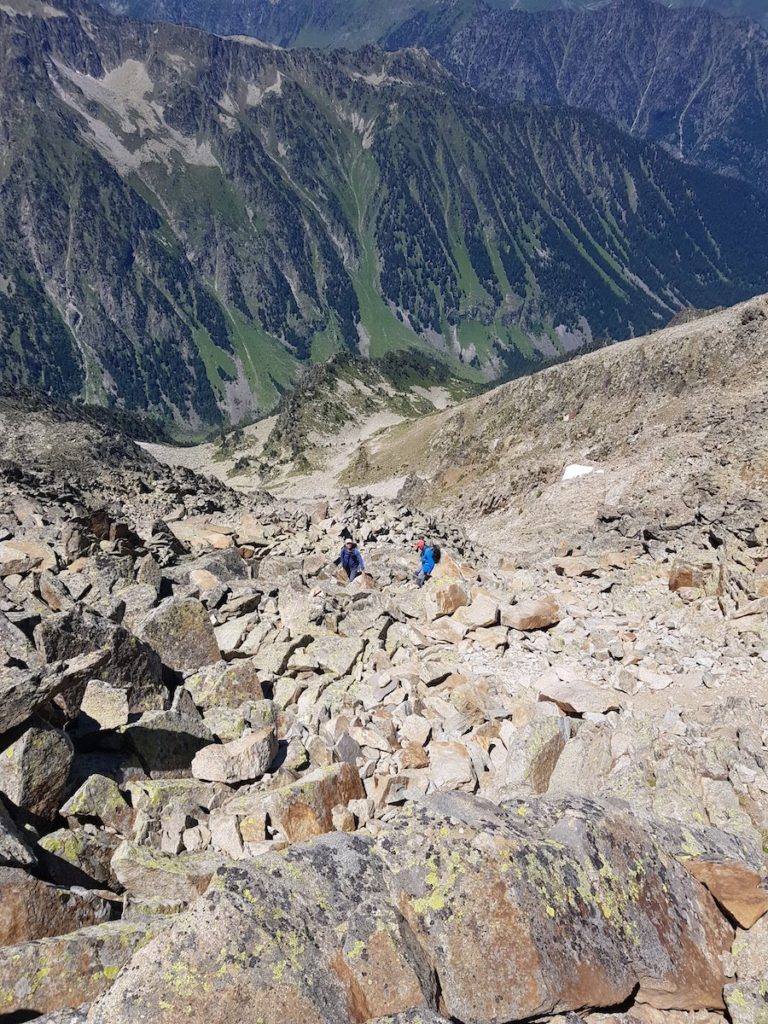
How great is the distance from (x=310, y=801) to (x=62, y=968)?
395cm

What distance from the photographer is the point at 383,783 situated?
35.0 feet

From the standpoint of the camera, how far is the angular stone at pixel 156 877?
8055 millimetres

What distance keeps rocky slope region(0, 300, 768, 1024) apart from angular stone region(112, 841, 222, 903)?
0.11 feet

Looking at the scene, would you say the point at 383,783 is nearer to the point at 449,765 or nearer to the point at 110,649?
the point at 449,765

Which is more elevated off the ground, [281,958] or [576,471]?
[281,958]

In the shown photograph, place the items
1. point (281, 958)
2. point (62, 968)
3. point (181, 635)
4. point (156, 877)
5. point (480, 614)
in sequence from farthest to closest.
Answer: point (480, 614) < point (181, 635) < point (156, 877) < point (62, 968) < point (281, 958)

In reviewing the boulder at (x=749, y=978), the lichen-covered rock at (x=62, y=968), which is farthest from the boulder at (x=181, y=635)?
the boulder at (x=749, y=978)

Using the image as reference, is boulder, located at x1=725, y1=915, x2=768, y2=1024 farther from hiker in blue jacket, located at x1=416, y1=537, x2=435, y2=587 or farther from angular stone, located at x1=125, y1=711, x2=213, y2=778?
hiker in blue jacket, located at x1=416, y1=537, x2=435, y2=587

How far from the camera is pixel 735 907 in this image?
730cm

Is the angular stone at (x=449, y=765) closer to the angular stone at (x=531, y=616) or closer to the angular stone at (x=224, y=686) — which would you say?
the angular stone at (x=224, y=686)

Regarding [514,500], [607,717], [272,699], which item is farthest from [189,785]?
[514,500]

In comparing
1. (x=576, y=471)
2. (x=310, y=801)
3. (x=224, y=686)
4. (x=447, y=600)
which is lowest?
(x=576, y=471)

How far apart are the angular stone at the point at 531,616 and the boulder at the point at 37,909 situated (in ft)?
37.2

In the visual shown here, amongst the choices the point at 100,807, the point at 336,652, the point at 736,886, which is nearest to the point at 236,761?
the point at 100,807
